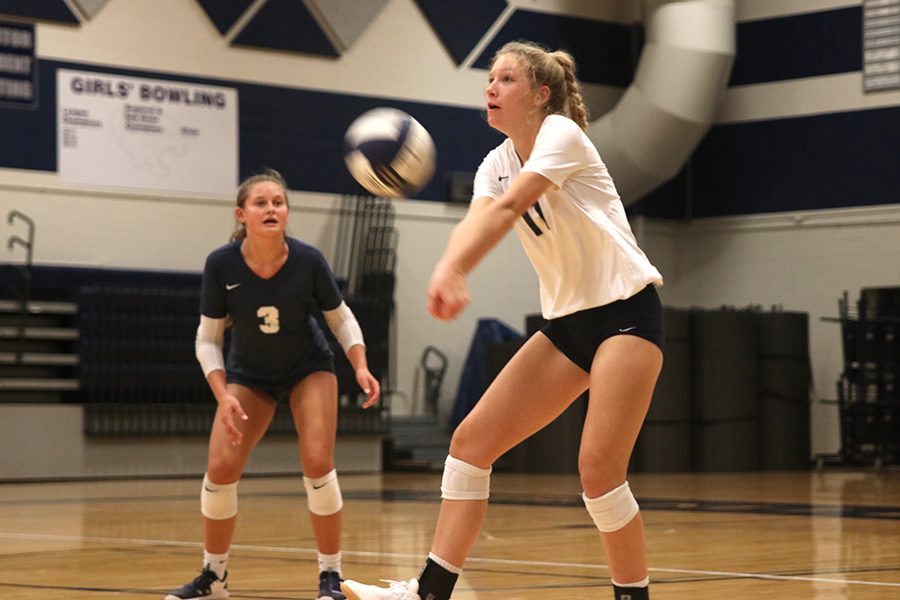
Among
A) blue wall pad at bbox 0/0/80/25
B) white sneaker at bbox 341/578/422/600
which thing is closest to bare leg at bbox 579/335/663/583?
white sneaker at bbox 341/578/422/600

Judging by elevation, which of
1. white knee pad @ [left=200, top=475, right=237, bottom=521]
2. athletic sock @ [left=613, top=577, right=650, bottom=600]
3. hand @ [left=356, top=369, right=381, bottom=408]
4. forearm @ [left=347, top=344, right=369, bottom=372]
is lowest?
athletic sock @ [left=613, top=577, right=650, bottom=600]

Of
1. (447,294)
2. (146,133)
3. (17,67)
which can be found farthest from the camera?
(146,133)

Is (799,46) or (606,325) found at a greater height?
(799,46)

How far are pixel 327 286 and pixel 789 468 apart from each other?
13014 mm

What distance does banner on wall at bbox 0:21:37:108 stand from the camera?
52.7 feet

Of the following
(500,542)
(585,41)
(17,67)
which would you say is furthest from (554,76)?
(585,41)

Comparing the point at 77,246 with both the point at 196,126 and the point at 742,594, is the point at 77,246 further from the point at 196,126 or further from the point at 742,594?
the point at 742,594

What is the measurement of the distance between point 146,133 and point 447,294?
46.0ft

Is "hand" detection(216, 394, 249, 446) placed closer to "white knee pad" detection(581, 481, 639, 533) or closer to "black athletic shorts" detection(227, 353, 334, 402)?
"black athletic shorts" detection(227, 353, 334, 402)

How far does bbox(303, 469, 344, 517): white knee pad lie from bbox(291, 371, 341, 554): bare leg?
19 millimetres

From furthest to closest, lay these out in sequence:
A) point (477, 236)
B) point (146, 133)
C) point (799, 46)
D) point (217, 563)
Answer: point (799, 46) < point (146, 133) < point (217, 563) < point (477, 236)

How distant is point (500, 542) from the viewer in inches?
325

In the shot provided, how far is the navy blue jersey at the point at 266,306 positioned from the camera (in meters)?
6.14

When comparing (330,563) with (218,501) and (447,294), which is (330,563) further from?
(447,294)
